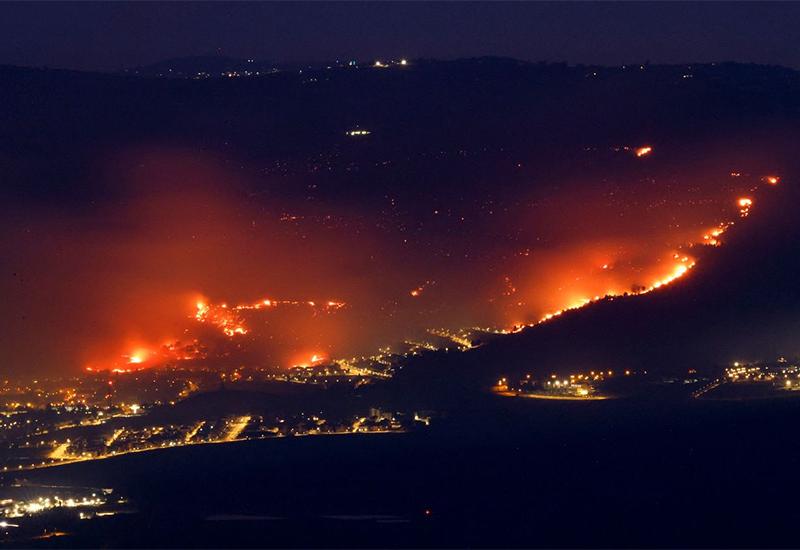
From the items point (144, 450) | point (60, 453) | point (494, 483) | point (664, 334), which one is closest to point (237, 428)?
point (144, 450)

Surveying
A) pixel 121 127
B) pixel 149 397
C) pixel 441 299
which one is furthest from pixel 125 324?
pixel 121 127

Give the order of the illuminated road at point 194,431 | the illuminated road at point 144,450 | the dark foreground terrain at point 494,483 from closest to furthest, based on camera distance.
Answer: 1. the dark foreground terrain at point 494,483
2. the illuminated road at point 144,450
3. the illuminated road at point 194,431

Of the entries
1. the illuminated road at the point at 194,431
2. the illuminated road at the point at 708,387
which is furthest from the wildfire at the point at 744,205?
the illuminated road at the point at 194,431

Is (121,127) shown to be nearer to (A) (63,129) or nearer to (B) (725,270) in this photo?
(A) (63,129)

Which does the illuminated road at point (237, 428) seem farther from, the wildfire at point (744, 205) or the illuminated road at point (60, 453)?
the wildfire at point (744, 205)

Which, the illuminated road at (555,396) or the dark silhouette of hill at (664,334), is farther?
the dark silhouette of hill at (664,334)

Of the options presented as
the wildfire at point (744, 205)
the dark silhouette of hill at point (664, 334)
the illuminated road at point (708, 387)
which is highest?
the wildfire at point (744, 205)

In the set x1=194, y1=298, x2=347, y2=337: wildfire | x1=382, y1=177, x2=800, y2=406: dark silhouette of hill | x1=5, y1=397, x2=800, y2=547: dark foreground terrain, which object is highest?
x1=194, y1=298, x2=347, y2=337: wildfire

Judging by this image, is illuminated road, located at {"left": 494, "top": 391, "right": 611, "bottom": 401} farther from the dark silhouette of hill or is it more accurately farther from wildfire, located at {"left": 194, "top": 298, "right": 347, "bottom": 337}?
wildfire, located at {"left": 194, "top": 298, "right": 347, "bottom": 337}

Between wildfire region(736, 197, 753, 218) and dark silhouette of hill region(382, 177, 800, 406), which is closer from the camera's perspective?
dark silhouette of hill region(382, 177, 800, 406)

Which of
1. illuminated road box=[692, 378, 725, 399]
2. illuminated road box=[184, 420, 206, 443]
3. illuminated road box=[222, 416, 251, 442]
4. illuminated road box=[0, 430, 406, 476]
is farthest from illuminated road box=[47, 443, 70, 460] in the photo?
illuminated road box=[692, 378, 725, 399]

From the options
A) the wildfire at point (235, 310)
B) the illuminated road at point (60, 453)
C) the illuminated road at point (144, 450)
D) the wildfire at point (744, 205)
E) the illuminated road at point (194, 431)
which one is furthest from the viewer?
the wildfire at point (744, 205)
